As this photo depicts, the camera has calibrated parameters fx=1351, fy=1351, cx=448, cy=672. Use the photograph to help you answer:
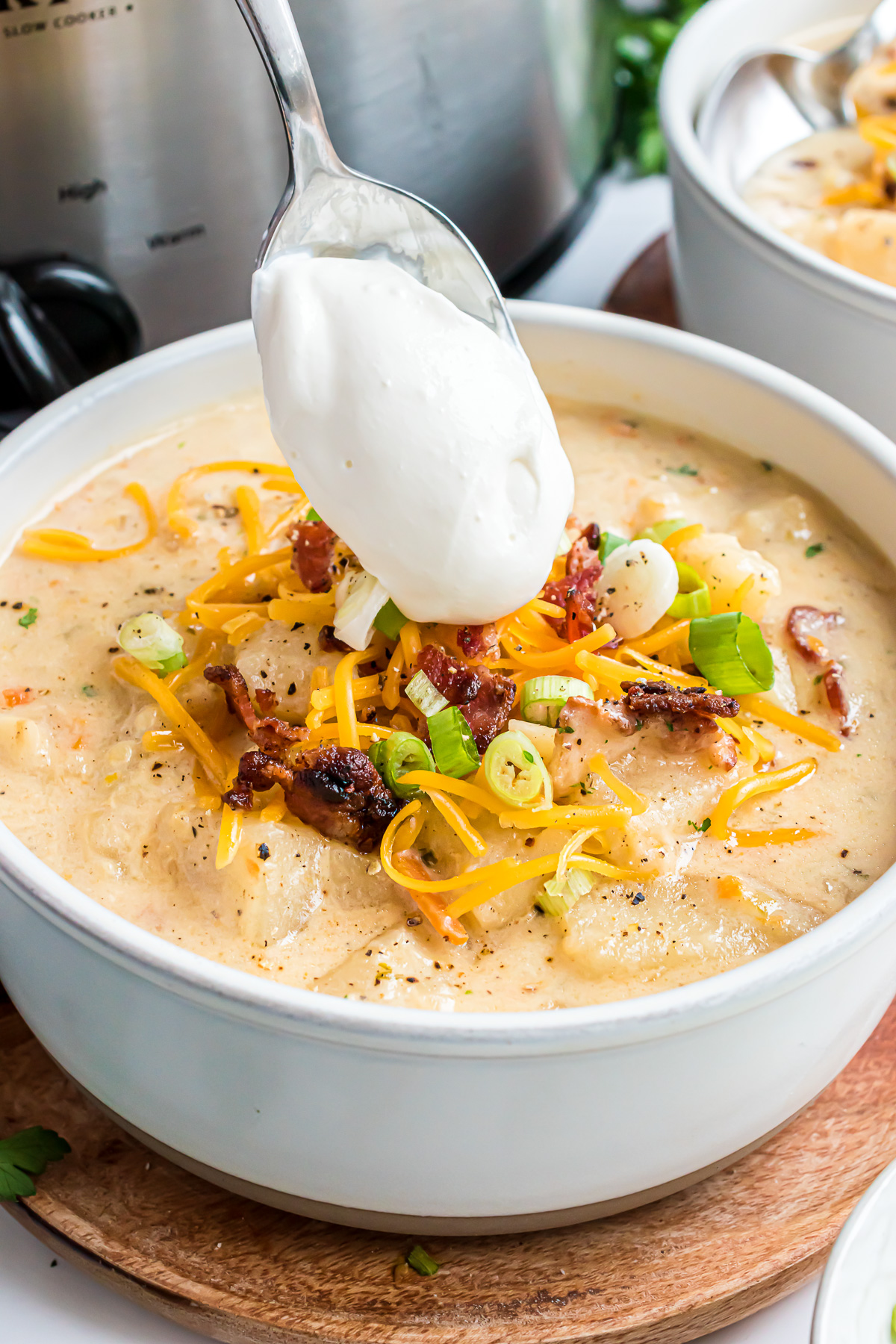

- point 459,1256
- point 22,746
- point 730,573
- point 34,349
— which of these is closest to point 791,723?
point 730,573

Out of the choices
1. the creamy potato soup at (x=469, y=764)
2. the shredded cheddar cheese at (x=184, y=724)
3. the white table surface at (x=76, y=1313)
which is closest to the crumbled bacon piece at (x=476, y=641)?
the creamy potato soup at (x=469, y=764)

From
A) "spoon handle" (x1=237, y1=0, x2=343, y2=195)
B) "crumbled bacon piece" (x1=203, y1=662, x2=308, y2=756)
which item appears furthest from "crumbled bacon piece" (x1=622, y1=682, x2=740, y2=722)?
"spoon handle" (x1=237, y1=0, x2=343, y2=195)

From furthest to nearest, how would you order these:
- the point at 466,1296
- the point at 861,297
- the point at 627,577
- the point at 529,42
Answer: the point at 529,42, the point at 861,297, the point at 627,577, the point at 466,1296

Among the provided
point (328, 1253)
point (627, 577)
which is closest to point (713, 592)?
point (627, 577)

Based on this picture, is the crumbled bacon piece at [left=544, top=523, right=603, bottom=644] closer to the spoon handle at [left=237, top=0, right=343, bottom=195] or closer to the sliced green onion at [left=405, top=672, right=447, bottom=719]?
the sliced green onion at [left=405, top=672, right=447, bottom=719]

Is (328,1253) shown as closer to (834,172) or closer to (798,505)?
(798,505)

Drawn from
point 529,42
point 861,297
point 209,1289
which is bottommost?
point 209,1289
